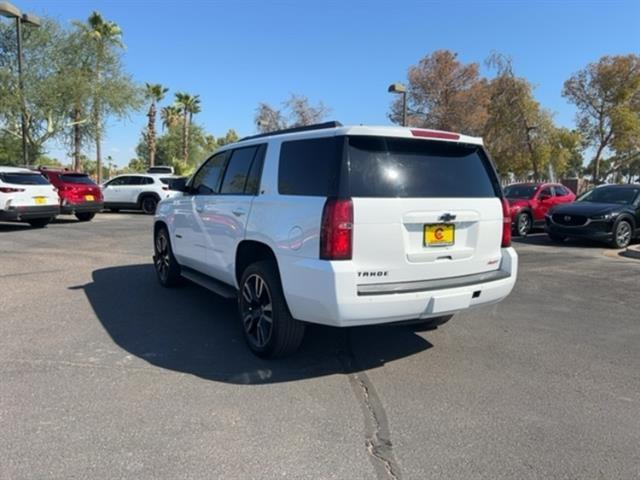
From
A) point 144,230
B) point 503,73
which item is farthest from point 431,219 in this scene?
point 503,73

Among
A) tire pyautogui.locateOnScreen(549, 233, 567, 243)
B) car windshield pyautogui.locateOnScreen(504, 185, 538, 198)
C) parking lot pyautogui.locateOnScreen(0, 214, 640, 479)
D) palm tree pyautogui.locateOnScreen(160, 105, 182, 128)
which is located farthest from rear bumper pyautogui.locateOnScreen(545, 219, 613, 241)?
palm tree pyautogui.locateOnScreen(160, 105, 182, 128)

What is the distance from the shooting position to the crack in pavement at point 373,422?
112 inches

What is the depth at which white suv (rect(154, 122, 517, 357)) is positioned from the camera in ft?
12.0

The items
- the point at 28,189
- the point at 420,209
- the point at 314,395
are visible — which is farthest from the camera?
the point at 28,189

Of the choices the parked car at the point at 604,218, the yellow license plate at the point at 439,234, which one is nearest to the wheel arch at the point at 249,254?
the yellow license plate at the point at 439,234

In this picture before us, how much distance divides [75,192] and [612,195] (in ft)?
50.1

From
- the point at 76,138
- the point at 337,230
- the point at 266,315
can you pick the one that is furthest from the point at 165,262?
the point at 76,138

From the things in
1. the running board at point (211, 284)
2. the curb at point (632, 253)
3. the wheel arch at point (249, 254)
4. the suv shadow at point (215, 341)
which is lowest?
the suv shadow at point (215, 341)

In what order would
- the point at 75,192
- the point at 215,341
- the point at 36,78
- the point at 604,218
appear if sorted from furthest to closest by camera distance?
the point at 36,78, the point at 75,192, the point at 604,218, the point at 215,341

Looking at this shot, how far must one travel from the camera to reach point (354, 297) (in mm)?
3635

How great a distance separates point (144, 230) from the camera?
14.0 metres

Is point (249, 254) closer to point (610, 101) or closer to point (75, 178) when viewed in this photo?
point (75, 178)

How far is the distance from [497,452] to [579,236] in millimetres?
10604

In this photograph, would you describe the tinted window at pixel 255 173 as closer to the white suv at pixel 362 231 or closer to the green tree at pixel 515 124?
the white suv at pixel 362 231
